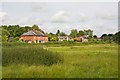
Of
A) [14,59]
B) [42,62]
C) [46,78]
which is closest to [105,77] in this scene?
[46,78]

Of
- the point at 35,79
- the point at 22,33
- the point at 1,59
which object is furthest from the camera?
the point at 22,33

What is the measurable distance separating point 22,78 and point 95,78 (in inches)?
Result: 119

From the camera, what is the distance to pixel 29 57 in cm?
1545

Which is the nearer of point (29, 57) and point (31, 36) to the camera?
point (29, 57)

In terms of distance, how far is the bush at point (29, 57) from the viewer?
15.1 meters

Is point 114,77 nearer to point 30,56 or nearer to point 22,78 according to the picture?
point 22,78

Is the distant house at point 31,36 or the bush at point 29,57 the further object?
the distant house at point 31,36

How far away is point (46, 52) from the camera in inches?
624

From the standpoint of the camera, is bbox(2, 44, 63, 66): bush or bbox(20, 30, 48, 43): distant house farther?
bbox(20, 30, 48, 43): distant house

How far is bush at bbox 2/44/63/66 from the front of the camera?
595 inches

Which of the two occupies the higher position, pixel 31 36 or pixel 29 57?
pixel 31 36

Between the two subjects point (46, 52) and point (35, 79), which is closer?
point (35, 79)

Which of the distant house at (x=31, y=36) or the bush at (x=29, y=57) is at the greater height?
the distant house at (x=31, y=36)

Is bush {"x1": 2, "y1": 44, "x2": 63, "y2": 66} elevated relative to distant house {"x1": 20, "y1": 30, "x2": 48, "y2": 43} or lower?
lower
